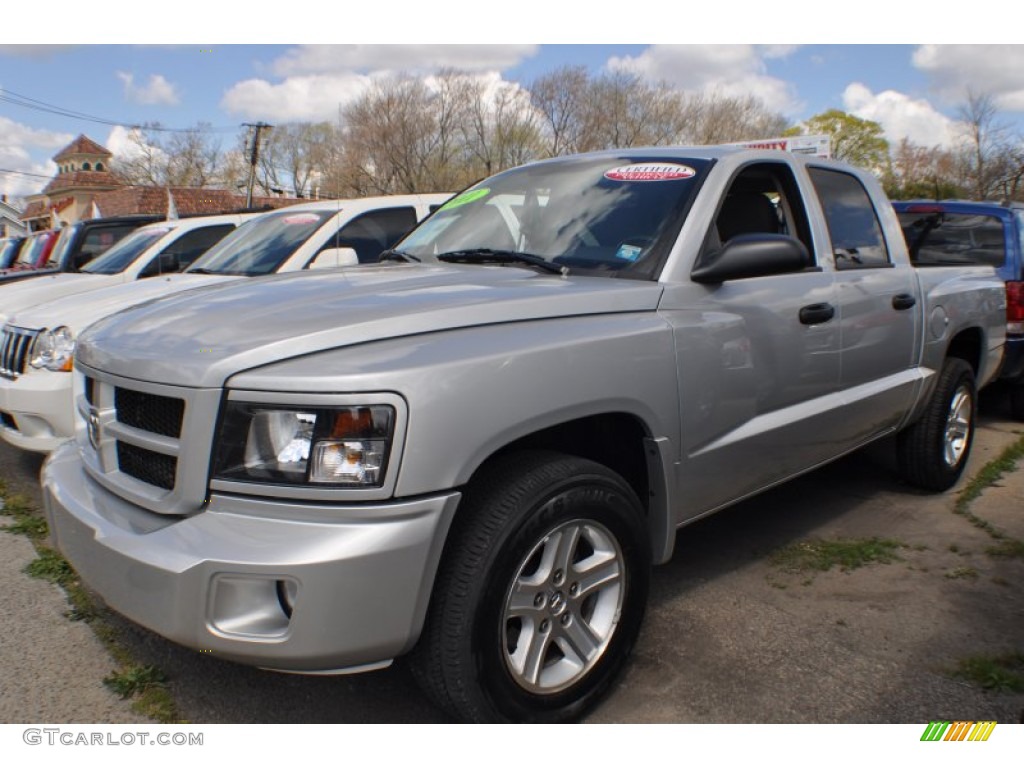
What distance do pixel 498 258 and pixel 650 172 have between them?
706 mm

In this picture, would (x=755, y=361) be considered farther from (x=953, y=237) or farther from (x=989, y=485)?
(x=953, y=237)

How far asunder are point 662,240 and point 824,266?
41.3 inches

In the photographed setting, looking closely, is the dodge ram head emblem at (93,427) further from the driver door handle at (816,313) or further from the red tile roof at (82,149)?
the red tile roof at (82,149)

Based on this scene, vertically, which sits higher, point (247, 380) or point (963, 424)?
point (247, 380)

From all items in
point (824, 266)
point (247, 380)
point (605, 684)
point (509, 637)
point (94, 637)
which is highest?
point (824, 266)

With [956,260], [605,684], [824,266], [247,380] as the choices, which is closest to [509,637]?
[605,684]

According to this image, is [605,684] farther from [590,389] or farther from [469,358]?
[469,358]

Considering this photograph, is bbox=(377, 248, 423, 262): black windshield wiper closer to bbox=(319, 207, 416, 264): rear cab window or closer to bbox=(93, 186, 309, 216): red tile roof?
bbox=(319, 207, 416, 264): rear cab window

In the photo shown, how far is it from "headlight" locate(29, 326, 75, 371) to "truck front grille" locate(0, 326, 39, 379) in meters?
0.07

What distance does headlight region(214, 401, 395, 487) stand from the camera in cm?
202

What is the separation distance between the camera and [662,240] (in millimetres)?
3006

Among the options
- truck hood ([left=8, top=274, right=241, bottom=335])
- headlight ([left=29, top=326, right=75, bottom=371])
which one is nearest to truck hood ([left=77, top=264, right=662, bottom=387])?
truck hood ([left=8, top=274, right=241, bottom=335])

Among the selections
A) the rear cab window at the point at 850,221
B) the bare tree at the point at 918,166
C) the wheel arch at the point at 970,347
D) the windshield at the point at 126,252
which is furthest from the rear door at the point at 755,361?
the bare tree at the point at 918,166

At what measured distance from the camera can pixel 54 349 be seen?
187 inches
